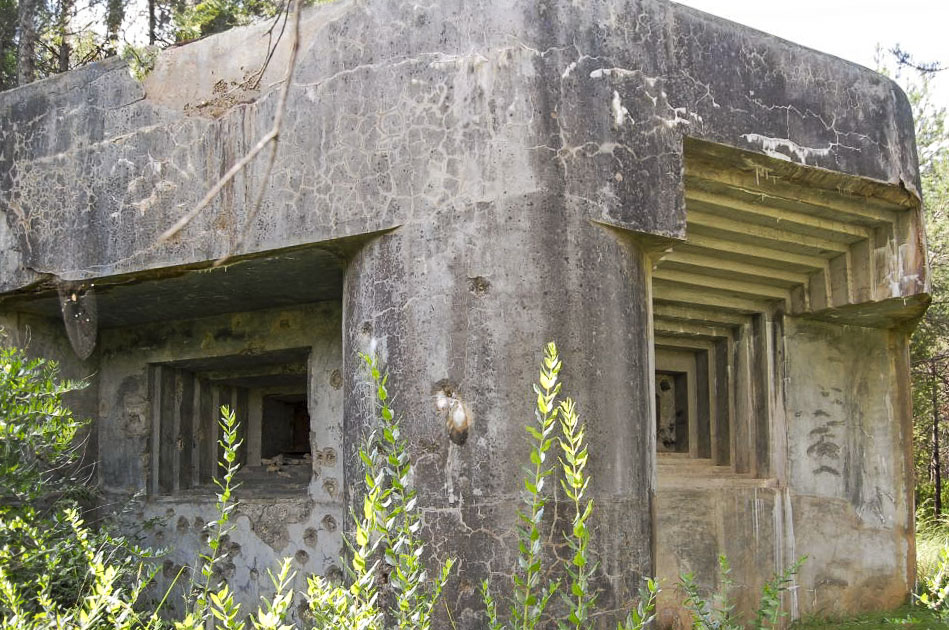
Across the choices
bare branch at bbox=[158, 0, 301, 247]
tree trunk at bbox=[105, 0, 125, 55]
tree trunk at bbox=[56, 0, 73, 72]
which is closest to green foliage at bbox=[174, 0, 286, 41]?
tree trunk at bbox=[105, 0, 125, 55]

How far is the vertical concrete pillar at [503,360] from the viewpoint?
13.6 feet

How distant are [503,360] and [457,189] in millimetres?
772

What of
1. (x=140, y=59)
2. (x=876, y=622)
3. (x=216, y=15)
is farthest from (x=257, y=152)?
(x=216, y=15)

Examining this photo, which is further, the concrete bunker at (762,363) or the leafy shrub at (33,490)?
the concrete bunker at (762,363)

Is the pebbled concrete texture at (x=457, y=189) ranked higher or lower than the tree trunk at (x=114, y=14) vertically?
lower

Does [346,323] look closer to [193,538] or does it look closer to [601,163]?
[601,163]

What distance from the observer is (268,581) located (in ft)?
19.0

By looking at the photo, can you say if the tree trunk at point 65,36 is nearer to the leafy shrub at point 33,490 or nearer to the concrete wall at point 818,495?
the leafy shrub at point 33,490

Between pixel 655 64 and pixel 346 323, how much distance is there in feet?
6.11

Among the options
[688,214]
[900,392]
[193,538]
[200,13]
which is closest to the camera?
[688,214]

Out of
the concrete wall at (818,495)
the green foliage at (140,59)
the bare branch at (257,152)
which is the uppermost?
the green foliage at (140,59)

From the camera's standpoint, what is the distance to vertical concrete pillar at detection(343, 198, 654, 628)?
13.6 ft

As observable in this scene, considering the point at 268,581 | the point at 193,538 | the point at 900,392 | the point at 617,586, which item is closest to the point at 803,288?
the point at 900,392

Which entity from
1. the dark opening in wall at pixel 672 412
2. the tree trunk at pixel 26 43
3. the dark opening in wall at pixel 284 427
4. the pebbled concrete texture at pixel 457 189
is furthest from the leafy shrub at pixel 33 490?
the tree trunk at pixel 26 43
